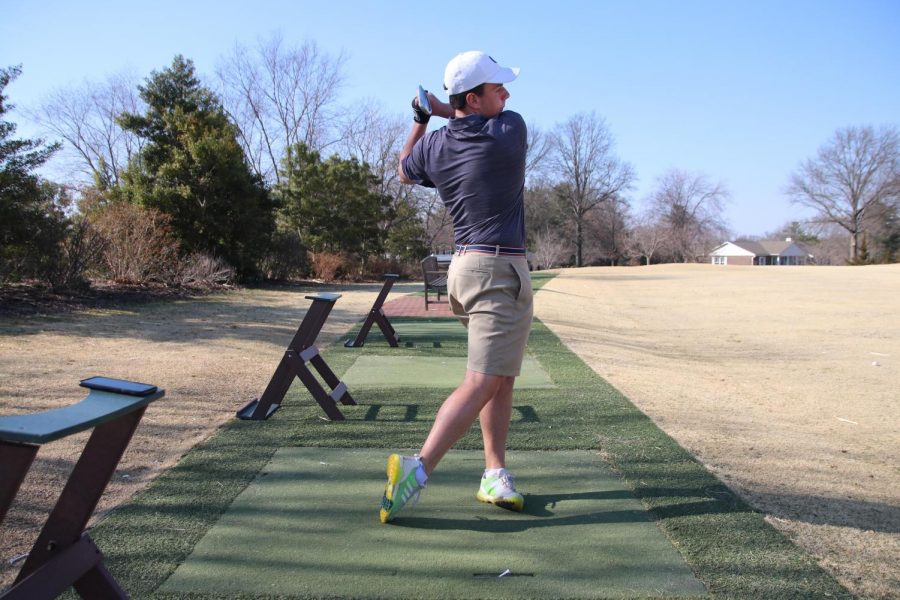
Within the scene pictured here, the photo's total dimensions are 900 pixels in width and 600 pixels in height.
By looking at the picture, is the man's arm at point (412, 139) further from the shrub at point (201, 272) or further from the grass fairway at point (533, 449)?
the shrub at point (201, 272)

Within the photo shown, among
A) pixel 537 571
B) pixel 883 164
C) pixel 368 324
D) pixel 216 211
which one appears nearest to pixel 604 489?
pixel 537 571

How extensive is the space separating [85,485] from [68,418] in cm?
29

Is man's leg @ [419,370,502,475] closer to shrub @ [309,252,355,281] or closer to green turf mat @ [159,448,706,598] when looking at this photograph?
green turf mat @ [159,448,706,598]

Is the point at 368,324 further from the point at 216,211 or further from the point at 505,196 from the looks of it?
the point at 216,211

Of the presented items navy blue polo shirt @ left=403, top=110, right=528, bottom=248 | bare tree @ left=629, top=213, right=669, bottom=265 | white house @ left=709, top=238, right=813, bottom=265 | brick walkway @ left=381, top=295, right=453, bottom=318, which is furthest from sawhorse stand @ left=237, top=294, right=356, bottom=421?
white house @ left=709, top=238, right=813, bottom=265

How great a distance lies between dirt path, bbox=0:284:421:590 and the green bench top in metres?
1.16

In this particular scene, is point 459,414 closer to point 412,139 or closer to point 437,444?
point 437,444

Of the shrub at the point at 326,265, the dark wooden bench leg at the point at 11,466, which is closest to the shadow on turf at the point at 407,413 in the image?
the dark wooden bench leg at the point at 11,466

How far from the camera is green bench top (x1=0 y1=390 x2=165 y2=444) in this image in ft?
4.47

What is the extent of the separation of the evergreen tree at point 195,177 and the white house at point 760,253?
6949 cm

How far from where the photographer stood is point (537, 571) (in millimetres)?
2422

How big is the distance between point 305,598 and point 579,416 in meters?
2.85

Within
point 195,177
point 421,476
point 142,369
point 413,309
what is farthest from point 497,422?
point 195,177

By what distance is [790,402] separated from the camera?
5.84m
